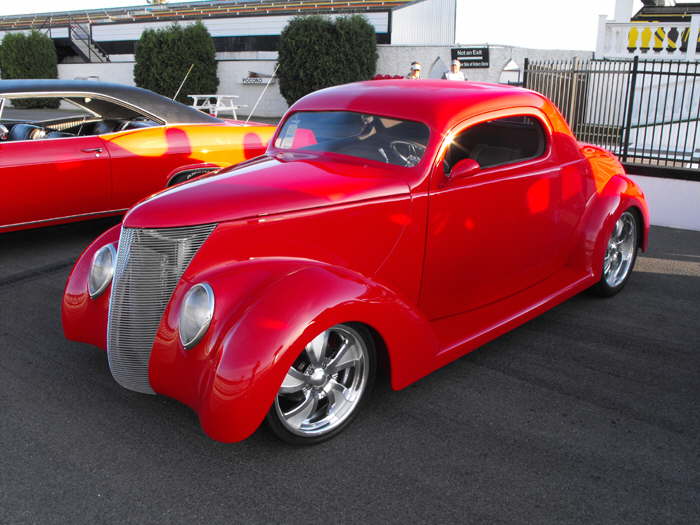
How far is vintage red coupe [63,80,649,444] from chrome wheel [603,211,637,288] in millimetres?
781

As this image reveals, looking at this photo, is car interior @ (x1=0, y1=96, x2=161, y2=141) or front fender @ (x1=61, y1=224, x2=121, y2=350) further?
car interior @ (x1=0, y1=96, x2=161, y2=141)

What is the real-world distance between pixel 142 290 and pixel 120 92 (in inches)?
177

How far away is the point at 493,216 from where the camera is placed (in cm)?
410

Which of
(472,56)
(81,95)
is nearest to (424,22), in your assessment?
(472,56)

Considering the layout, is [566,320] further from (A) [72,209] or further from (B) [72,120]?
(B) [72,120]

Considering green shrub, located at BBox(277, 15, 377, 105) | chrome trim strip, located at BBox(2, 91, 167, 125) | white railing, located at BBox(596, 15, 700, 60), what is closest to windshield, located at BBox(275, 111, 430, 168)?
chrome trim strip, located at BBox(2, 91, 167, 125)

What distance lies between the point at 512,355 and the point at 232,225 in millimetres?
2096

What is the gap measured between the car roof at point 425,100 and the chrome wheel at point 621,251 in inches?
52.4

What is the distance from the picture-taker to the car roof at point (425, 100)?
3.97 metres

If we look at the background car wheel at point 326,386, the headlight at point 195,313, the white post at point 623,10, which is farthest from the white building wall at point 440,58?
the headlight at point 195,313

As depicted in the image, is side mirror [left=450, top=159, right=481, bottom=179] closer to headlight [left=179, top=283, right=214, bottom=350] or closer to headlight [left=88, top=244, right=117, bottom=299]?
headlight [left=179, top=283, right=214, bottom=350]

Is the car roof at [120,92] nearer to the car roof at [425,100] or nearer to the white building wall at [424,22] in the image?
the car roof at [425,100]

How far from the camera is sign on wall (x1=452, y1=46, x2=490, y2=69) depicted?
18.3 metres

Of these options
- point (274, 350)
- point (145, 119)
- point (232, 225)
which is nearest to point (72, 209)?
point (145, 119)
